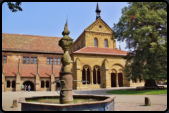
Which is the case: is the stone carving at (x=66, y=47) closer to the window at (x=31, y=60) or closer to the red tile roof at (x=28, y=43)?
the window at (x=31, y=60)

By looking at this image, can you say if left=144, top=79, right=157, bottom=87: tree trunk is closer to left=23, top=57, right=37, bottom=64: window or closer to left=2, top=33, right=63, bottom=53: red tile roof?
left=2, top=33, right=63, bottom=53: red tile roof

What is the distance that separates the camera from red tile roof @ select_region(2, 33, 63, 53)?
35.0m

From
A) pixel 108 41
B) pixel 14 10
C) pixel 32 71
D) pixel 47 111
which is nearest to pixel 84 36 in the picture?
pixel 108 41

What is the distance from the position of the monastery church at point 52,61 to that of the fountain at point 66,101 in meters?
22.1

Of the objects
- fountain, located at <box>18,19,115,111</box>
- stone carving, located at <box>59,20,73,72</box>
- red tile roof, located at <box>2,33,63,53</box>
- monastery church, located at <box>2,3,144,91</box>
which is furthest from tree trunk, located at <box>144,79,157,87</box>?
red tile roof, located at <box>2,33,63,53</box>

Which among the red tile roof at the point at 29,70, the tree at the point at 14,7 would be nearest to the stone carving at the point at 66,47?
the tree at the point at 14,7

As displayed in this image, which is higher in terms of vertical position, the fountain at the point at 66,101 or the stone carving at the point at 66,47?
the stone carving at the point at 66,47

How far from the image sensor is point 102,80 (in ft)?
106

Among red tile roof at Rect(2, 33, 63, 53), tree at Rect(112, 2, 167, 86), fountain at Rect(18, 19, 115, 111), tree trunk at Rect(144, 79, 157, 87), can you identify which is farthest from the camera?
red tile roof at Rect(2, 33, 63, 53)

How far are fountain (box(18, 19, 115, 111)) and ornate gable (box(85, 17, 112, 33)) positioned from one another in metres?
30.1

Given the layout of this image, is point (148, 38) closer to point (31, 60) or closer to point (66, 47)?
point (66, 47)

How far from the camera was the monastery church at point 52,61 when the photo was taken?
100ft

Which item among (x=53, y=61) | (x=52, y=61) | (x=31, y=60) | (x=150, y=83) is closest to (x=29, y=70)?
(x=31, y=60)

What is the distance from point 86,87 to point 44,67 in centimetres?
1065
